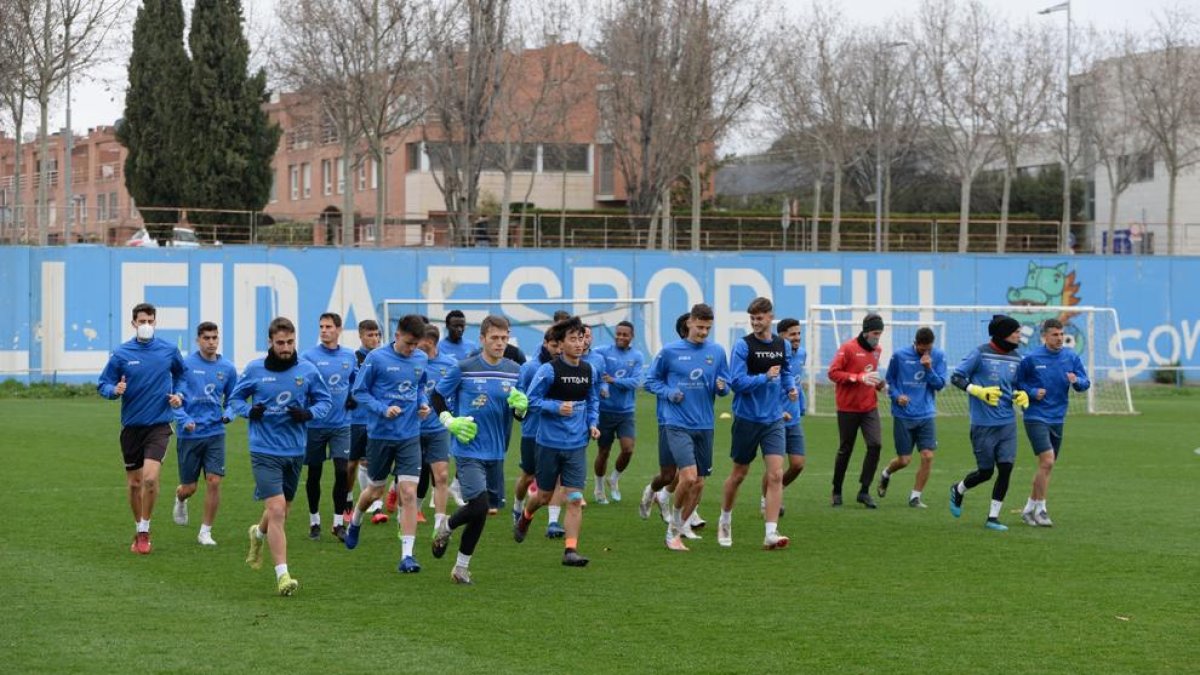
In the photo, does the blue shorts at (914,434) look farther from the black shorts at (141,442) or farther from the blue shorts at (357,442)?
the black shorts at (141,442)

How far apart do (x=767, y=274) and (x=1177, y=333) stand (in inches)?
464

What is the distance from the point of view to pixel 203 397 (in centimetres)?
1460

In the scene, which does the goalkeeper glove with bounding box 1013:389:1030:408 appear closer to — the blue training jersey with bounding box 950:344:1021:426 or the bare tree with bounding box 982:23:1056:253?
the blue training jersey with bounding box 950:344:1021:426

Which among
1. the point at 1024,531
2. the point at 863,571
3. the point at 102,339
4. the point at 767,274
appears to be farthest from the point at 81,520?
the point at 767,274

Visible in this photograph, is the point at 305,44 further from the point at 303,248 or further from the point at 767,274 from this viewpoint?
the point at 767,274

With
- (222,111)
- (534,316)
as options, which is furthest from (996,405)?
(222,111)

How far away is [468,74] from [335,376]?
32.7 meters

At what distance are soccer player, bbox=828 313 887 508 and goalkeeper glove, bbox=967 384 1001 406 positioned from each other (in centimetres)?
204

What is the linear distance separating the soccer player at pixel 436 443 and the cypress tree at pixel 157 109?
40607 mm

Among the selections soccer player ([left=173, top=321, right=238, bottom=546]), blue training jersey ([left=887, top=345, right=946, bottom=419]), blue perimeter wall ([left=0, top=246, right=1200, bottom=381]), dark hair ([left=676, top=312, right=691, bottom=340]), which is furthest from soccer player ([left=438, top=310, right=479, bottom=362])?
blue perimeter wall ([left=0, top=246, right=1200, bottom=381])

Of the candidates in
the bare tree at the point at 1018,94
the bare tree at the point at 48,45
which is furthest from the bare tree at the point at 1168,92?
the bare tree at the point at 48,45

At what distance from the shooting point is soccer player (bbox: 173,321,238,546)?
14.4 metres

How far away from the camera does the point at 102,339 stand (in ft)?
126

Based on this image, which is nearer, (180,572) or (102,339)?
(180,572)
